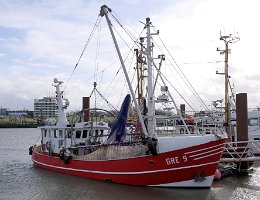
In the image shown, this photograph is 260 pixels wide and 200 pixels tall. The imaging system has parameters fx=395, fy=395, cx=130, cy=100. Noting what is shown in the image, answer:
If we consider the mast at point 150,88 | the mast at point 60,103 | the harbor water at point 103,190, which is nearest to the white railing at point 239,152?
the harbor water at point 103,190

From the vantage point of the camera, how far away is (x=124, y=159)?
71.6 ft

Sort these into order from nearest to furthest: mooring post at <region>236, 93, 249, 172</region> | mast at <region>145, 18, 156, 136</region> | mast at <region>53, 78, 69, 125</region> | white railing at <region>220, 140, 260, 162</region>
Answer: mast at <region>145, 18, 156, 136</region> → white railing at <region>220, 140, 260, 162</region> → mooring post at <region>236, 93, 249, 172</region> → mast at <region>53, 78, 69, 125</region>

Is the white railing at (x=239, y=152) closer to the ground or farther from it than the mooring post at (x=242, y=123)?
closer to the ground

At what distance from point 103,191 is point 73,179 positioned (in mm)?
4350

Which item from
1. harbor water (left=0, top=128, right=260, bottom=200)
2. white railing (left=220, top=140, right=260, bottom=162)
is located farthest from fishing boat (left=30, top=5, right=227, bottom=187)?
white railing (left=220, top=140, right=260, bottom=162)

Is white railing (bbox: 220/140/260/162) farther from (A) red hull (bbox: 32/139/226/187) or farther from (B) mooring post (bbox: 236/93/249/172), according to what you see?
(A) red hull (bbox: 32/139/226/187)

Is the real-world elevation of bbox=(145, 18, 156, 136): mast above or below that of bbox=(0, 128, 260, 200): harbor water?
above

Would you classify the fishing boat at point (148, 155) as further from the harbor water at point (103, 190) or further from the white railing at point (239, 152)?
the white railing at point (239, 152)

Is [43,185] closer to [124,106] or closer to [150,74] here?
[124,106]

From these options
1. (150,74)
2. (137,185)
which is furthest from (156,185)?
(150,74)

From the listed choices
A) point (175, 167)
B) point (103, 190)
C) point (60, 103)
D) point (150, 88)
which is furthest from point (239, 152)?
point (60, 103)

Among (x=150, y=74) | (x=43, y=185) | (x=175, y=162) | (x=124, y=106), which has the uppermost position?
(x=150, y=74)

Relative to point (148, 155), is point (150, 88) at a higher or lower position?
higher

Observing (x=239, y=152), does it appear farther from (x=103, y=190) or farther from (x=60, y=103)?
(x=60, y=103)
